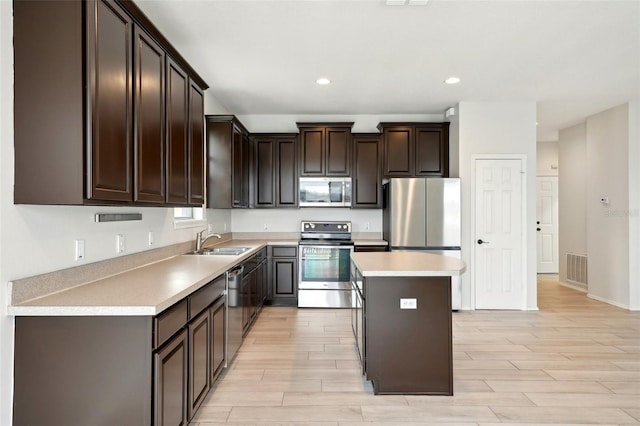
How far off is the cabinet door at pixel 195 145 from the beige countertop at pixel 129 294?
66 cm

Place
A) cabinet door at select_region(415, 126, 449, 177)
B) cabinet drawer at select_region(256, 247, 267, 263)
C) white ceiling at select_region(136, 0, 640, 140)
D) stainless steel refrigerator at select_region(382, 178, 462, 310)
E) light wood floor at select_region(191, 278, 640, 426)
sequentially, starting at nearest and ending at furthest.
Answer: light wood floor at select_region(191, 278, 640, 426)
white ceiling at select_region(136, 0, 640, 140)
cabinet drawer at select_region(256, 247, 267, 263)
stainless steel refrigerator at select_region(382, 178, 462, 310)
cabinet door at select_region(415, 126, 449, 177)

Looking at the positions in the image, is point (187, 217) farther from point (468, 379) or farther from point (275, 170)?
point (468, 379)

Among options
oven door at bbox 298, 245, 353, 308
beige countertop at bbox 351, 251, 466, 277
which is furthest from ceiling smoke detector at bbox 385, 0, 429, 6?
oven door at bbox 298, 245, 353, 308

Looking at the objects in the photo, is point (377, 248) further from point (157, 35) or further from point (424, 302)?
point (157, 35)

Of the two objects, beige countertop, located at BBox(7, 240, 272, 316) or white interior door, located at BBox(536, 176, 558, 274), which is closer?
beige countertop, located at BBox(7, 240, 272, 316)

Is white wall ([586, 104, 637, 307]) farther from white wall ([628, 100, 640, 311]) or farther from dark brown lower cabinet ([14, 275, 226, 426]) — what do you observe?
dark brown lower cabinet ([14, 275, 226, 426])

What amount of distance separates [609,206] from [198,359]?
594 centimetres

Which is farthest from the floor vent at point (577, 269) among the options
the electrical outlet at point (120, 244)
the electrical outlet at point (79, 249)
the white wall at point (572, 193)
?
the electrical outlet at point (79, 249)

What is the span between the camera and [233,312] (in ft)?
10.7

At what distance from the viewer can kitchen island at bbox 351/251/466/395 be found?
2721 millimetres

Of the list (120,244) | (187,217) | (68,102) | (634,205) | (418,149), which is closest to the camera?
(68,102)

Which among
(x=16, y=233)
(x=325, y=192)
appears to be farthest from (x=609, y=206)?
(x=16, y=233)

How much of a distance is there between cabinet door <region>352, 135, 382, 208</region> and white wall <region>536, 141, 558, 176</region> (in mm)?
4503

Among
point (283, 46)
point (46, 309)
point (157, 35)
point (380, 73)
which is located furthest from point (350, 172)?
point (46, 309)
